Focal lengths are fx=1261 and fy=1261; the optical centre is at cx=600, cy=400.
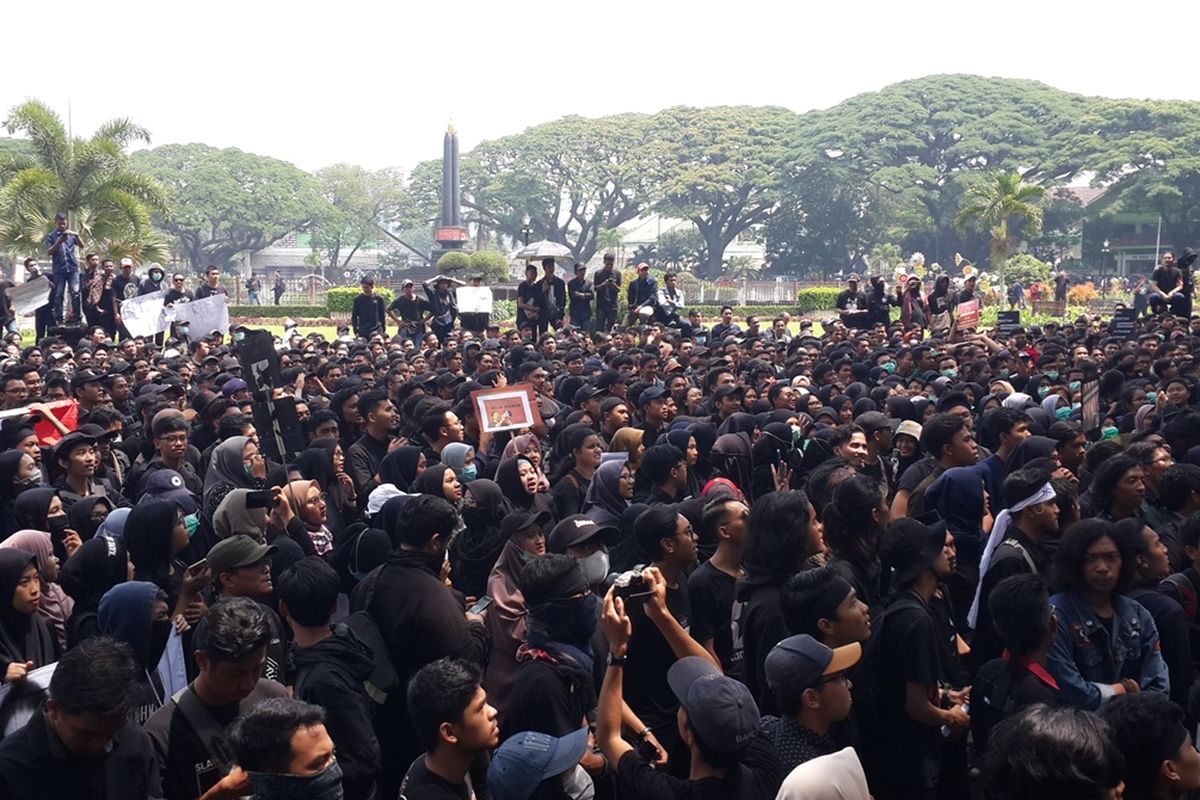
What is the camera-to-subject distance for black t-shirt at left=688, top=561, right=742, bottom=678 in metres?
5.07

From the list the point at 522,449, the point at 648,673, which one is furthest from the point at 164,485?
the point at 648,673

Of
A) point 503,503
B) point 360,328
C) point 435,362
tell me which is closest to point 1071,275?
point 360,328

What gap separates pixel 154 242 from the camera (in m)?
28.0

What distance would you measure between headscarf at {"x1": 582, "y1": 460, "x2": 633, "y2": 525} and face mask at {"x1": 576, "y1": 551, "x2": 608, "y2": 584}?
148cm

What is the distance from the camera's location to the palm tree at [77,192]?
87.0 ft

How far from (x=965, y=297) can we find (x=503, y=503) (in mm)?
15735

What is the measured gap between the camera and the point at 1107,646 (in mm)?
4734

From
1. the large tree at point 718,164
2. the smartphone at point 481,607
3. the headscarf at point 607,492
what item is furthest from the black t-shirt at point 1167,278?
the large tree at point 718,164

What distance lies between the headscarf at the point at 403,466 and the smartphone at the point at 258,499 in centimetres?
129

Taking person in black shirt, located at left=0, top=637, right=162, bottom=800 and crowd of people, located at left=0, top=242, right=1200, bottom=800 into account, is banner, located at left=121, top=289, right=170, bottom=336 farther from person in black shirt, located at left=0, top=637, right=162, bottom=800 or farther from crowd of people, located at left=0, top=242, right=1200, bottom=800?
person in black shirt, located at left=0, top=637, right=162, bottom=800

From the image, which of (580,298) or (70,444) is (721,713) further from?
(580,298)

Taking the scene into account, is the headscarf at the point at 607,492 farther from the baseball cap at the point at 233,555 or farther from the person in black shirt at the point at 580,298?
the person in black shirt at the point at 580,298

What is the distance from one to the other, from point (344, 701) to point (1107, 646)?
281 cm

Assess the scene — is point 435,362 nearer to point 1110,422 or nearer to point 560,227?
point 1110,422
